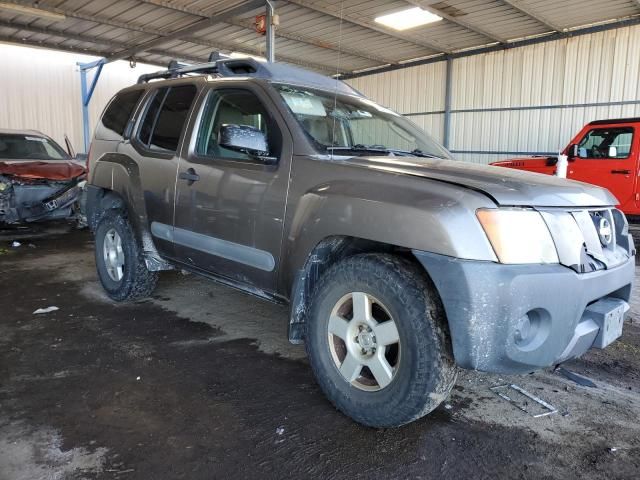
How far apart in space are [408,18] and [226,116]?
362 inches

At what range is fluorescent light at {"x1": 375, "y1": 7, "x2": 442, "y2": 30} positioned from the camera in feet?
35.7

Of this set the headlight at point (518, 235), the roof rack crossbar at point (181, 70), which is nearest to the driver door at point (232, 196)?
the roof rack crossbar at point (181, 70)

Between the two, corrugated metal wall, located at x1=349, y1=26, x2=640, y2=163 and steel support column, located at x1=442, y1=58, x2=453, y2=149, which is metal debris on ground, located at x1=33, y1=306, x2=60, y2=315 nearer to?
corrugated metal wall, located at x1=349, y1=26, x2=640, y2=163

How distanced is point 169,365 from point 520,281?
230 cm

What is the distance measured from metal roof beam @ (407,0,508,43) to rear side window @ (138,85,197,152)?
7529 millimetres

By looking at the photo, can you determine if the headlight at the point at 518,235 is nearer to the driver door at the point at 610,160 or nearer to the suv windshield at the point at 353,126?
the suv windshield at the point at 353,126

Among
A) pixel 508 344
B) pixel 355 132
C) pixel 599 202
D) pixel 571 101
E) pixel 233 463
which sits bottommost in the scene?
pixel 233 463

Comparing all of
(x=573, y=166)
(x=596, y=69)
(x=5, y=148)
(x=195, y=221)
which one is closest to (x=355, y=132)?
(x=195, y=221)

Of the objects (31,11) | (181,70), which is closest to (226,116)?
(181,70)

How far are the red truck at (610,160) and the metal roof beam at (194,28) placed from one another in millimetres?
5983

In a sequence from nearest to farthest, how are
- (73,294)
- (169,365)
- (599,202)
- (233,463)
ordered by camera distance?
(233,463)
(599,202)
(169,365)
(73,294)

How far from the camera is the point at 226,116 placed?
3.54m

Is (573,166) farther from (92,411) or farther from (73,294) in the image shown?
(92,411)

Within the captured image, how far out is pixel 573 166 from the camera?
919cm
